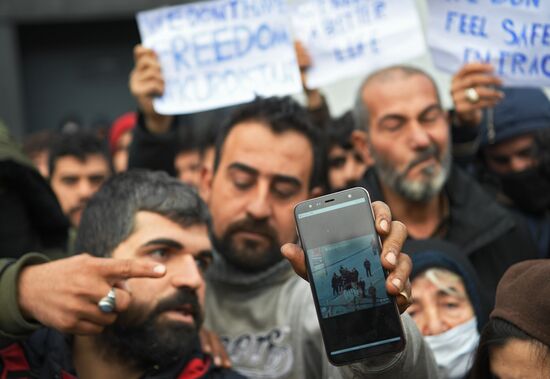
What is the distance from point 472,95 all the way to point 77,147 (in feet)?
9.19

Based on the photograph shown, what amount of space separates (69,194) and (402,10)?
2480 mm

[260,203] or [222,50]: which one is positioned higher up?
[222,50]

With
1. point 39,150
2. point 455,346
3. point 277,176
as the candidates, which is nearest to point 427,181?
point 277,176

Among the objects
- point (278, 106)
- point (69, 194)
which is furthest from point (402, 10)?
point (69, 194)

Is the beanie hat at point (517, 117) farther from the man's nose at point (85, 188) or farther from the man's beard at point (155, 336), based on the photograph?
the man's nose at point (85, 188)

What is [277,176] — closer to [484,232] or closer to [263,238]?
[263,238]

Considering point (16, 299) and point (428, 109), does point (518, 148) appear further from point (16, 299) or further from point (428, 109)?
point (16, 299)

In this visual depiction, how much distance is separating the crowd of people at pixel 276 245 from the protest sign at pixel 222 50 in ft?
0.32

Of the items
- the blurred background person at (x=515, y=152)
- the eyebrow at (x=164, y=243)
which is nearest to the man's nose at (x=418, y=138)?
the blurred background person at (x=515, y=152)

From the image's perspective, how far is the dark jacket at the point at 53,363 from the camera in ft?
8.80

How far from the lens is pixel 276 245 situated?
3.49 m

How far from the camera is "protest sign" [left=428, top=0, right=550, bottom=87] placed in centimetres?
370

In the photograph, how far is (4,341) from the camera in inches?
100

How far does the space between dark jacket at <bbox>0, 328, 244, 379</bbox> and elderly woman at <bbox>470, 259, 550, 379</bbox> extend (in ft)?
2.94
